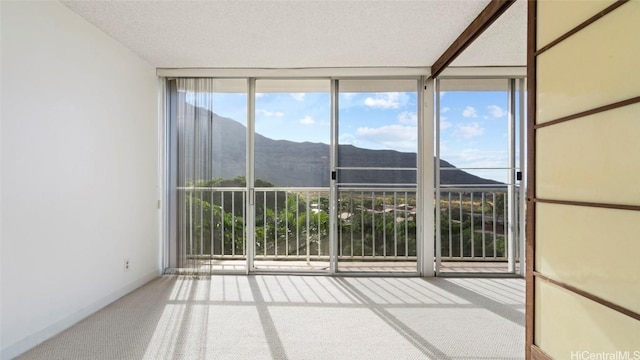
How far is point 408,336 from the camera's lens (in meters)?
2.40

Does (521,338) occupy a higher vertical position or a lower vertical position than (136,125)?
lower

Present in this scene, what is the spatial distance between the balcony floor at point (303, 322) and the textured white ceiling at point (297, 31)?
2.30 meters

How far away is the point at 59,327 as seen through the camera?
245 cm

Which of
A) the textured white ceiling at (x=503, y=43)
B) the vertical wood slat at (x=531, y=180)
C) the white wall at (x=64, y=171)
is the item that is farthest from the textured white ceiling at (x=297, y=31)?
the vertical wood slat at (x=531, y=180)

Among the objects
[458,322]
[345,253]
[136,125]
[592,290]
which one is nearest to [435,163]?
[345,253]

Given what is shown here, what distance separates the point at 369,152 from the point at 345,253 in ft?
3.94

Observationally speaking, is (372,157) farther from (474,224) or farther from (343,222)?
(474,224)

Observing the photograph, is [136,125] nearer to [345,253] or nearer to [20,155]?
[20,155]

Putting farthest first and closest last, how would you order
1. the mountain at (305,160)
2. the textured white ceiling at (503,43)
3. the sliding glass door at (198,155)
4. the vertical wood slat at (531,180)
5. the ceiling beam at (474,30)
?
the mountain at (305,160) < the sliding glass door at (198,155) < the textured white ceiling at (503,43) < the ceiling beam at (474,30) < the vertical wood slat at (531,180)

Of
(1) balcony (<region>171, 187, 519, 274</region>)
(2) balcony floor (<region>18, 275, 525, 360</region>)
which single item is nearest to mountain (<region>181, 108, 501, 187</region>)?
(1) balcony (<region>171, 187, 519, 274</region>)

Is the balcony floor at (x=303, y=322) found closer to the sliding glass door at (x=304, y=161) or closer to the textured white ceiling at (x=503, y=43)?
the sliding glass door at (x=304, y=161)

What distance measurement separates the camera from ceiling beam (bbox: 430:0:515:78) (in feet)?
7.61

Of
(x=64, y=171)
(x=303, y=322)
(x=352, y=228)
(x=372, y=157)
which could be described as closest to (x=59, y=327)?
(x=64, y=171)

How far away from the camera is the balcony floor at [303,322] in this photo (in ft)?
7.17
